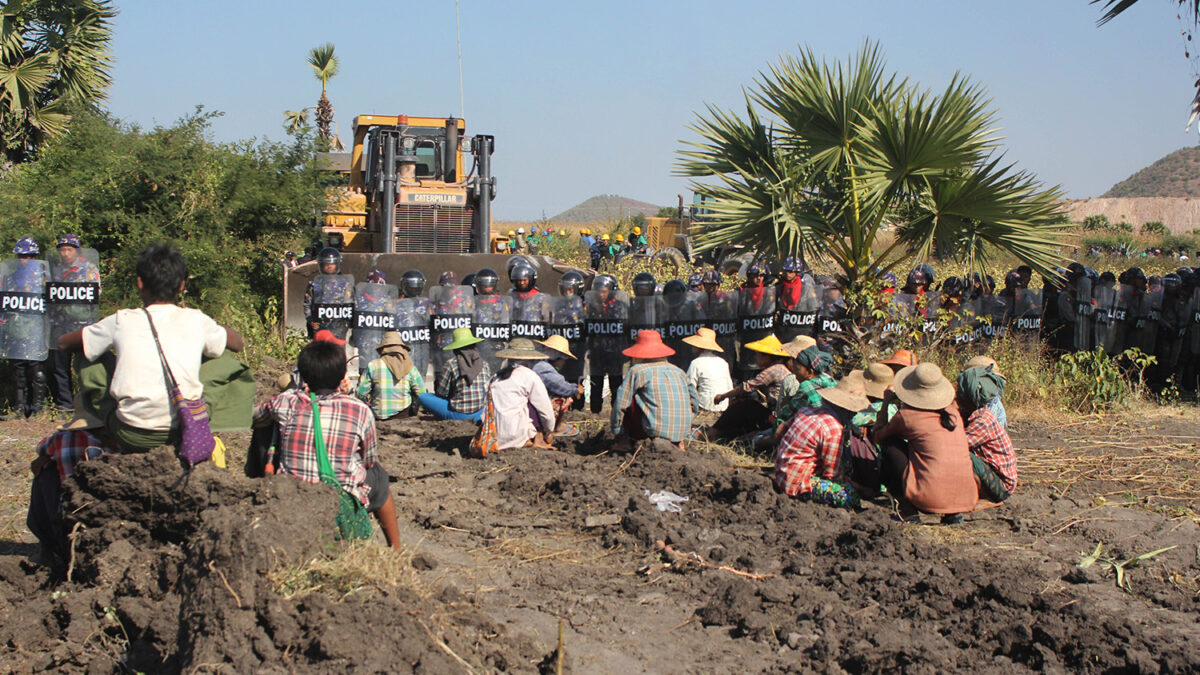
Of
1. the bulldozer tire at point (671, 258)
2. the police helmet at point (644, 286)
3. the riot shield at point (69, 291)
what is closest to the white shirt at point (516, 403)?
the police helmet at point (644, 286)

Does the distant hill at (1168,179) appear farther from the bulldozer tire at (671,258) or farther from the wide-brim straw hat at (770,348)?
the wide-brim straw hat at (770,348)

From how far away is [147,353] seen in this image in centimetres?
467

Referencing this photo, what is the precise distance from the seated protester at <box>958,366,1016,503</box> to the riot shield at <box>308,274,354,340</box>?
6528mm

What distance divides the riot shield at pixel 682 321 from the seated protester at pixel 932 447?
14.1 ft

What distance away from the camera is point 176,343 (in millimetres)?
4703

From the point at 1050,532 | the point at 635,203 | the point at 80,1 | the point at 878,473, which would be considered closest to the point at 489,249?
the point at 80,1

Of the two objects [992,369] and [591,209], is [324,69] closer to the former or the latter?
[992,369]

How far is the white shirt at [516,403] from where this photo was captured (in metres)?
8.45

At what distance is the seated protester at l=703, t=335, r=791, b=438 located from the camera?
359 inches

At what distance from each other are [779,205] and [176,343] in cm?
586

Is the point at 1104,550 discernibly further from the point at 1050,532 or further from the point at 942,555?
the point at 942,555

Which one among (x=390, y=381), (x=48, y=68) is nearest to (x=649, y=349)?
(x=390, y=381)

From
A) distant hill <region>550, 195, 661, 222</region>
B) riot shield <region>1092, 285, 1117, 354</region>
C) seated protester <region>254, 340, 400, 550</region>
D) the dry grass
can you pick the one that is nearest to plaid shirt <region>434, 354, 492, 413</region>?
seated protester <region>254, 340, 400, 550</region>

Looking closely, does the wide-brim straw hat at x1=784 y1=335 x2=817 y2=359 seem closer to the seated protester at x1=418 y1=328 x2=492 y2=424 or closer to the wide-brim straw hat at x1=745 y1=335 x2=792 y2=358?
the wide-brim straw hat at x1=745 y1=335 x2=792 y2=358
